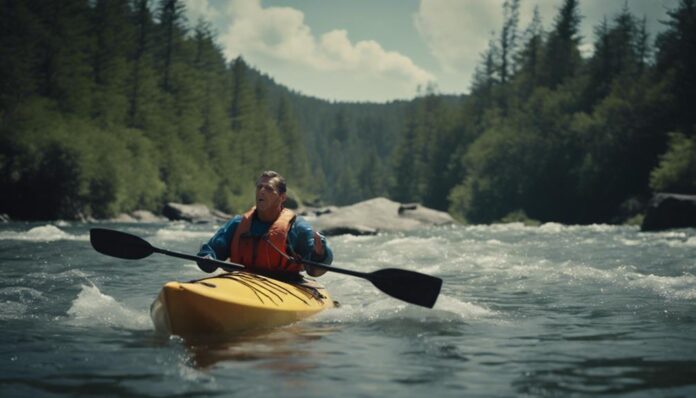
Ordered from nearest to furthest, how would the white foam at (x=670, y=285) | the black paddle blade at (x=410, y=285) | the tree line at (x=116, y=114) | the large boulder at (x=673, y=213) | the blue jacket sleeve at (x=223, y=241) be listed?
the black paddle blade at (x=410, y=285) < the blue jacket sleeve at (x=223, y=241) < the white foam at (x=670, y=285) < the large boulder at (x=673, y=213) < the tree line at (x=116, y=114)

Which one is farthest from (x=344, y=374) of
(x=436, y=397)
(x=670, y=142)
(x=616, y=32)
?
(x=616, y=32)

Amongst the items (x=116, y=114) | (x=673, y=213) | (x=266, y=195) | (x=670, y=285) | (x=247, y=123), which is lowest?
(x=670, y=285)

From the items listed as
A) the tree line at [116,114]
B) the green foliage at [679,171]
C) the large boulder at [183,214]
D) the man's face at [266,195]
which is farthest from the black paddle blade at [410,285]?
the large boulder at [183,214]

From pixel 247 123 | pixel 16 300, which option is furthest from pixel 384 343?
pixel 247 123

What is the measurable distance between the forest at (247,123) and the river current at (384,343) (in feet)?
59.1

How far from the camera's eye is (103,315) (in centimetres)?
555

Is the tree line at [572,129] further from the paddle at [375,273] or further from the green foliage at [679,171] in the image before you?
the paddle at [375,273]

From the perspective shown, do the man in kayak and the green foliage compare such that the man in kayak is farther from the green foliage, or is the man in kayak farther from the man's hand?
the green foliage

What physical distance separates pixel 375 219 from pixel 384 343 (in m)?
17.1

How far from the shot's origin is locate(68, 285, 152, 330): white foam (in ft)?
17.0

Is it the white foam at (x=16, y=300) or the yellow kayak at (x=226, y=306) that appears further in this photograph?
the white foam at (x=16, y=300)

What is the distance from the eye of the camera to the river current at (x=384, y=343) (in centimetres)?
335

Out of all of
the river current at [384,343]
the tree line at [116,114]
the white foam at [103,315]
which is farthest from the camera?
the tree line at [116,114]

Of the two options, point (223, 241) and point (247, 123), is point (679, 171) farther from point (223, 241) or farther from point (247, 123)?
point (247, 123)
